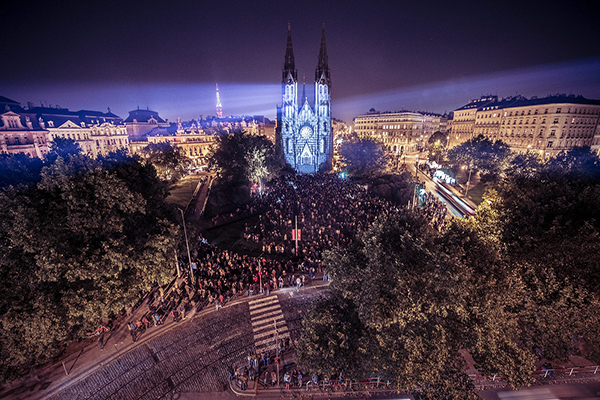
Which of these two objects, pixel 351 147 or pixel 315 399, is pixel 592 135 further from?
pixel 315 399

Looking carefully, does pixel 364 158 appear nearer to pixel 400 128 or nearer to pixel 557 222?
pixel 557 222

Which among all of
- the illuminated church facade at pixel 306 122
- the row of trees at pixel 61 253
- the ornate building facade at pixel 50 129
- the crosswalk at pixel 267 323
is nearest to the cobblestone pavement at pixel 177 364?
the crosswalk at pixel 267 323

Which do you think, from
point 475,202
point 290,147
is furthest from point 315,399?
point 290,147

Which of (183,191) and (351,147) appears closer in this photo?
(183,191)

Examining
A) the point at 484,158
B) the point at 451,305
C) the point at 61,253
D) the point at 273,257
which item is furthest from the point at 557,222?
the point at 484,158

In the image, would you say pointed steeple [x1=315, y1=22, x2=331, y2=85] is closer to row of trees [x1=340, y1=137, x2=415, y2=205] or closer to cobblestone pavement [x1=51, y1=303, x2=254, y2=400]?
row of trees [x1=340, y1=137, x2=415, y2=205]

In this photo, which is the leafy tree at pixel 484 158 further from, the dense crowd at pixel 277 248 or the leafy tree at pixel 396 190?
the dense crowd at pixel 277 248
